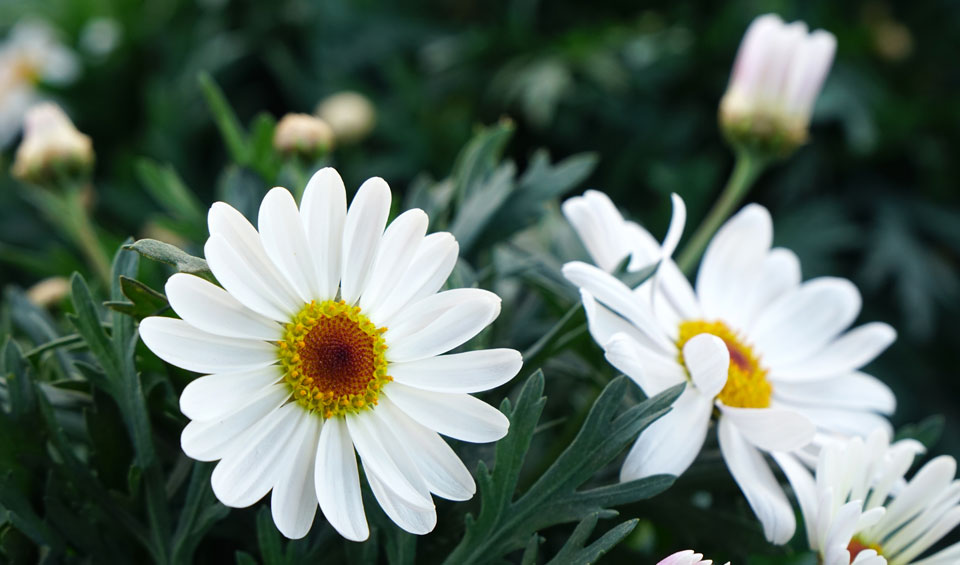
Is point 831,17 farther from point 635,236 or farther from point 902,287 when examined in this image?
point 635,236

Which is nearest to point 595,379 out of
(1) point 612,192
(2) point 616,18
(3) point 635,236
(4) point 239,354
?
(3) point 635,236

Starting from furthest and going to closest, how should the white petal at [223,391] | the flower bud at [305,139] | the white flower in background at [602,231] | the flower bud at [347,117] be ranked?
the flower bud at [347,117] < the flower bud at [305,139] < the white flower in background at [602,231] < the white petal at [223,391]

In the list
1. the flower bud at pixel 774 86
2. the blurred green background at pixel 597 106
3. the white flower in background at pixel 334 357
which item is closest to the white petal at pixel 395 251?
the white flower in background at pixel 334 357

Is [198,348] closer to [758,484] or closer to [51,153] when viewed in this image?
[758,484]

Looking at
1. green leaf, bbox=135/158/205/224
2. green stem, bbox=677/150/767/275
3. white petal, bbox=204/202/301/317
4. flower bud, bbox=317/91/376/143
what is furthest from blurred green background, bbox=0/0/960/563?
white petal, bbox=204/202/301/317

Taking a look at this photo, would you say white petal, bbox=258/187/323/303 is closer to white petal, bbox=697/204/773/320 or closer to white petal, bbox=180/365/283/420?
white petal, bbox=180/365/283/420

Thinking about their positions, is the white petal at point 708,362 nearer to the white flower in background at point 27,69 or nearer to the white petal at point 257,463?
the white petal at point 257,463
